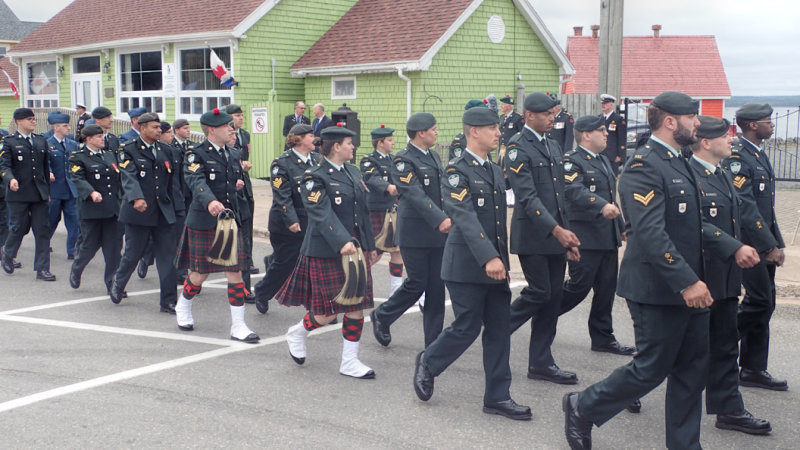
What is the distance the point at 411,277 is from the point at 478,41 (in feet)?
48.5

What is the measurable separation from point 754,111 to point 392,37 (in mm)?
15213

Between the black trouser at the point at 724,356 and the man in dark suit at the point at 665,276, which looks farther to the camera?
the black trouser at the point at 724,356

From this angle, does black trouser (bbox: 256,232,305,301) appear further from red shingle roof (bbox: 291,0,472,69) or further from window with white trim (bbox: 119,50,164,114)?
window with white trim (bbox: 119,50,164,114)

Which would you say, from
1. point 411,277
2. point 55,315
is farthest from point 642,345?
point 55,315

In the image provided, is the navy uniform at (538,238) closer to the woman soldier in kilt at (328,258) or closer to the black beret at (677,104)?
the woman soldier in kilt at (328,258)

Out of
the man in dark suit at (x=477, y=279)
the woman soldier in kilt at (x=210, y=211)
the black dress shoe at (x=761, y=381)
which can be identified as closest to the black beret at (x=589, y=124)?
the man in dark suit at (x=477, y=279)

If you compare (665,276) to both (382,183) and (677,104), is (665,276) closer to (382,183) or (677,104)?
(677,104)

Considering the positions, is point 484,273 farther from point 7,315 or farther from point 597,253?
point 7,315

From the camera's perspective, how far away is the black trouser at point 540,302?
5.97m

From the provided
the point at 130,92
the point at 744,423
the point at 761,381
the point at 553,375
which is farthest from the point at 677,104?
the point at 130,92

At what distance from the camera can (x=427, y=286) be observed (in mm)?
6793

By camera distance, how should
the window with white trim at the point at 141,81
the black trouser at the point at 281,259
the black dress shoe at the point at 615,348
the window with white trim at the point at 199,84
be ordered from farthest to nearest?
the window with white trim at the point at 141,81, the window with white trim at the point at 199,84, the black trouser at the point at 281,259, the black dress shoe at the point at 615,348

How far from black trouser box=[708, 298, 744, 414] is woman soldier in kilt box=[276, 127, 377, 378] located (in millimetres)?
2452

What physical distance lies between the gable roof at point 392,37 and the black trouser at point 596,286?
12.7 m
